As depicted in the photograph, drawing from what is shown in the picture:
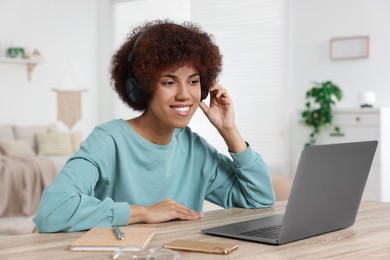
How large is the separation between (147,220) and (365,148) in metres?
0.60

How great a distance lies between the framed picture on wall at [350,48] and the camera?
6027 mm

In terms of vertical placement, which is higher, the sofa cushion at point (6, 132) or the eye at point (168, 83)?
the eye at point (168, 83)

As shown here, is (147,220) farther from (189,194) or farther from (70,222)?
(189,194)

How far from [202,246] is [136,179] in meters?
0.63

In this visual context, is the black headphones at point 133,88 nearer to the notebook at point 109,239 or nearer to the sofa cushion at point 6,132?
the notebook at point 109,239

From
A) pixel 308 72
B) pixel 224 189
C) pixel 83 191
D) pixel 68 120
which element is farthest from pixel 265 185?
pixel 68 120

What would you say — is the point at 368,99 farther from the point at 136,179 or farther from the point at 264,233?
the point at 264,233

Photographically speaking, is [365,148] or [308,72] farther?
[308,72]

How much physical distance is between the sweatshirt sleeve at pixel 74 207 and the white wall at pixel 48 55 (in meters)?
6.33

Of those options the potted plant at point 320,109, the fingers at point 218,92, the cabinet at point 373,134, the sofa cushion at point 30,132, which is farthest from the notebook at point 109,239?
the sofa cushion at point 30,132

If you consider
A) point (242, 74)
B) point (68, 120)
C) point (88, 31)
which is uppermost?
point (88, 31)

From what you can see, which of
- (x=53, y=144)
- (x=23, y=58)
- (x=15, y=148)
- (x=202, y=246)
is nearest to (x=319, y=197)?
(x=202, y=246)

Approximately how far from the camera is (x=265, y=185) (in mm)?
2031

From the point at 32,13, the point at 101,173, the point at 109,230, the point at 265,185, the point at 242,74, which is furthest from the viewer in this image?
the point at 32,13
